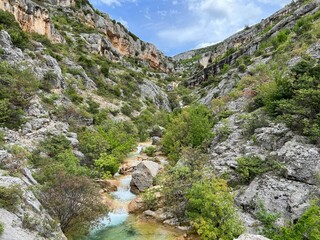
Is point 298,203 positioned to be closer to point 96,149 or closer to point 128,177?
point 128,177

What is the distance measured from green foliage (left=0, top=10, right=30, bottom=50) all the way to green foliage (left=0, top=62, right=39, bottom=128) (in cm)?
909

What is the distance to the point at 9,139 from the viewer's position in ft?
63.2

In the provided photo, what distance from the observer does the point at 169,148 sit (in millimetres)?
28766

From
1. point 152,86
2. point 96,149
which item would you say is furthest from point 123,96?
point 96,149

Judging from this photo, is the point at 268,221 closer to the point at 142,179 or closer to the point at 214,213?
the point at 214,213

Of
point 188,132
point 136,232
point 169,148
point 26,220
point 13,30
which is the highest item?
point 13,30

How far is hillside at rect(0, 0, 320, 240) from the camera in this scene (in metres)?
13.0

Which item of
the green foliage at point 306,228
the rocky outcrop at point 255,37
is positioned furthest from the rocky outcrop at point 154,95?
the green foliage at point 306,228

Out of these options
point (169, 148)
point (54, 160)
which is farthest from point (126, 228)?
point (169, 148)

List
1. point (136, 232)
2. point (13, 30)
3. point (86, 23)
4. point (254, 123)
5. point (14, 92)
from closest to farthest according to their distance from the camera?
point (136, 232) < point (254, 123) < point (14, 92) < point (13, 30) < point (86, 23)

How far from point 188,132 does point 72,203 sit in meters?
15.2

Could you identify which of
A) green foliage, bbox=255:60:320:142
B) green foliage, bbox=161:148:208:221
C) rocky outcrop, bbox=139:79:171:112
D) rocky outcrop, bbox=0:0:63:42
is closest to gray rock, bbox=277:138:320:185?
green foliage, bbox=255:60:320:142

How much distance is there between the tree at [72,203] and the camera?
43.4 feet

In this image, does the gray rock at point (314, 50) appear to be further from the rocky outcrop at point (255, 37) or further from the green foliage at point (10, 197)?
the green foliage at point (10, 197)
